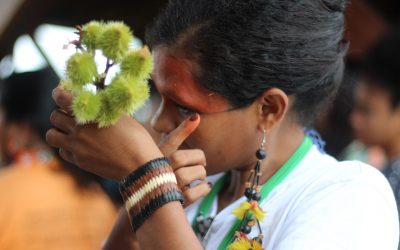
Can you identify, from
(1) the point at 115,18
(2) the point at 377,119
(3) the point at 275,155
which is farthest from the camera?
(1) the point at 115,18

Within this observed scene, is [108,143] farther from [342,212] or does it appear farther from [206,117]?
[342,212]

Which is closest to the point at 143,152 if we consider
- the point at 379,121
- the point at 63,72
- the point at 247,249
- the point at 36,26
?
the point at 63,72

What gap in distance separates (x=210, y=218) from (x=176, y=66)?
45cm

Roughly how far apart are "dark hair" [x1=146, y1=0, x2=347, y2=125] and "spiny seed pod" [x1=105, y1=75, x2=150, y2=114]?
1.02ft

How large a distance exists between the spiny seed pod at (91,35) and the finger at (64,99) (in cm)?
11

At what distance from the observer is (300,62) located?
188cm

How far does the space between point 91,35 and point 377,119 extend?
239cm

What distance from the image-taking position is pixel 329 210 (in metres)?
1.68

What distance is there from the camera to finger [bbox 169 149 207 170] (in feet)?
5.74

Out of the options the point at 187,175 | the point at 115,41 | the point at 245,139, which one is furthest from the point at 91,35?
the point at 245,139

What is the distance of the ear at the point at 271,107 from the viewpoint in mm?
1895

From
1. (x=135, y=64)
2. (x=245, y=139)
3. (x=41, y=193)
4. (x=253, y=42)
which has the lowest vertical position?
(x=41, y=193)

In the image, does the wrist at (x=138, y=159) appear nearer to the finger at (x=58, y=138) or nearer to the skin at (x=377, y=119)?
the finger at (x=58, y=138)

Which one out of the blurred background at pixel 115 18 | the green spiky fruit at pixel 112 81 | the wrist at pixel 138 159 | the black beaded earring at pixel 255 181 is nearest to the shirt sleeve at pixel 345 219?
the black beaded earring at pixel 255 181
